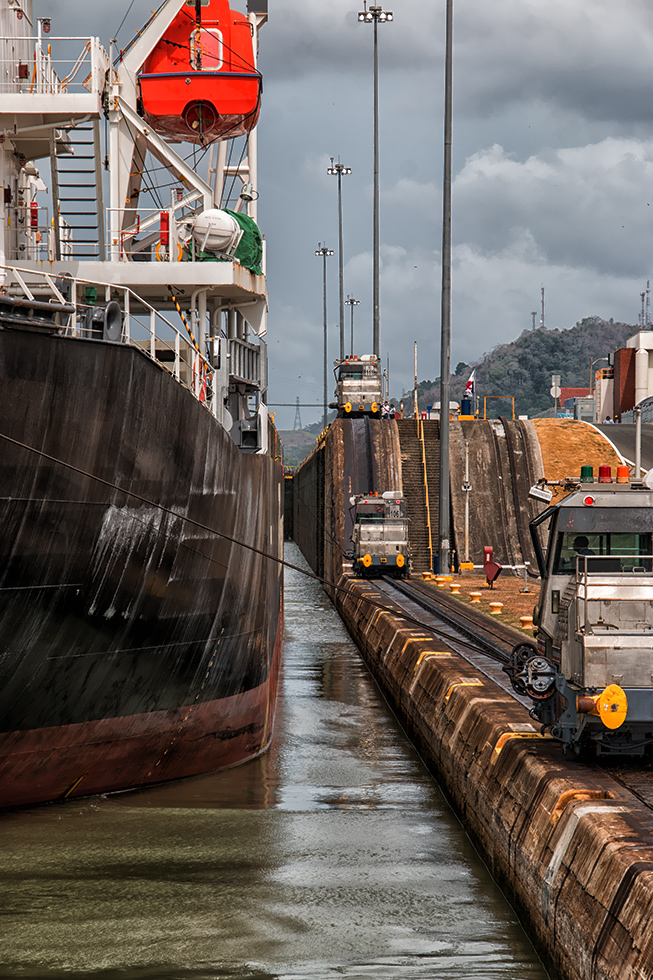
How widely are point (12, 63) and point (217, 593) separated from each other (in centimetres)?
1002

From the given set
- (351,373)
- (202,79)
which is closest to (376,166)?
(351,373)

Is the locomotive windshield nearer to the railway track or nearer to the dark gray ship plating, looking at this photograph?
the railway track

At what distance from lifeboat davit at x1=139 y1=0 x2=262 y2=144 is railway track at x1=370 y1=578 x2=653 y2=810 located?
11.1 m

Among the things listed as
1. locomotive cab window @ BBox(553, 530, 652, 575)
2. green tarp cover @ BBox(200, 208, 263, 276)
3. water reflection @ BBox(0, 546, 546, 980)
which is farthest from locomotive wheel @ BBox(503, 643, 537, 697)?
green tarp cover @ BBox(200, 208, 263, 276)

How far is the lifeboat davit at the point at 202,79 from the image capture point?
1978cm

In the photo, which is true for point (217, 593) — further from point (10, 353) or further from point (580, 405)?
point (580, 405)

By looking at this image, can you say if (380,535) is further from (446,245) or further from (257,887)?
(257,887)

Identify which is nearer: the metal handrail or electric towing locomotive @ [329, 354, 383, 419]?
the metal handrail

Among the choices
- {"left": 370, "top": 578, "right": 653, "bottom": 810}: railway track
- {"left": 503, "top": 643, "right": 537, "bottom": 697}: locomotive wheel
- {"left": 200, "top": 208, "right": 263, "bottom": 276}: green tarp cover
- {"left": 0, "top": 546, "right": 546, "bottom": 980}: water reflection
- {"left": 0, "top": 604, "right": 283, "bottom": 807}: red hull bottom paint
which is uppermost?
{"left": 200, "top": 208, "right": 263, "bottom": 276}: green tarp cover

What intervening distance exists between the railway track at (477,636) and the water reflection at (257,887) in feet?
6.03

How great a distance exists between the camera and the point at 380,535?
38.9 meters

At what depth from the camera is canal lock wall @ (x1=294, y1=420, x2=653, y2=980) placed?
7.57m

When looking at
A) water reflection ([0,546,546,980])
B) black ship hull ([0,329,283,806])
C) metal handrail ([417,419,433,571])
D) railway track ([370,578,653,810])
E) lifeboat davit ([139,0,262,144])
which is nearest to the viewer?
water reflection ([0,546,546,980])

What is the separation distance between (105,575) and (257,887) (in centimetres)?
400
